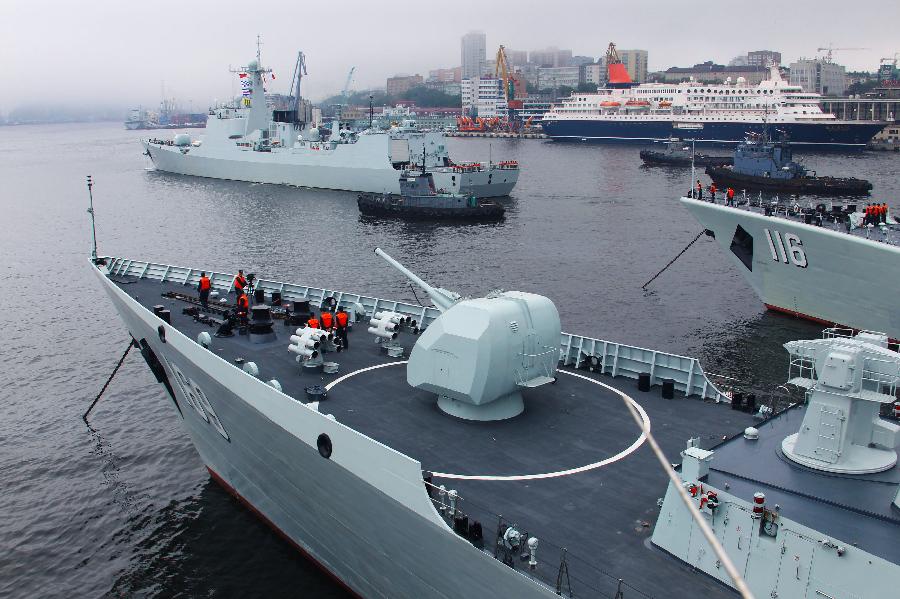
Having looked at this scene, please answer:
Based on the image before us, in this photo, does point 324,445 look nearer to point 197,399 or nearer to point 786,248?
point 197,399

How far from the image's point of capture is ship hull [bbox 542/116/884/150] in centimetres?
10744

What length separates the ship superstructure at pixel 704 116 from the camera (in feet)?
357

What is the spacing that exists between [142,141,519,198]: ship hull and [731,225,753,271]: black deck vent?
1357 inches

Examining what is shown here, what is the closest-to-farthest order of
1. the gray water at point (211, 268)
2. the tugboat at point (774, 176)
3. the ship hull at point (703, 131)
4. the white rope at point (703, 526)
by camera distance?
the white rope at point (703, 526)
the gray water at point (211, 268)
the tugboat at point (774, 176)
the ship hull at point (703, 131)

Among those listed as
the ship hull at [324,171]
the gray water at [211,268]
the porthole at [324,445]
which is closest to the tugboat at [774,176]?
the gray water at [211,268]

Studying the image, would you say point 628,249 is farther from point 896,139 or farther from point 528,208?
point 896,139

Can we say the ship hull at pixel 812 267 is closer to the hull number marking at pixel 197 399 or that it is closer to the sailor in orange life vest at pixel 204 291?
the sailor in orange life vest at pixel 204 291

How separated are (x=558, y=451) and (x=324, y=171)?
210 ft

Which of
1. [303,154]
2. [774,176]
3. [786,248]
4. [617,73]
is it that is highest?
[617,73]

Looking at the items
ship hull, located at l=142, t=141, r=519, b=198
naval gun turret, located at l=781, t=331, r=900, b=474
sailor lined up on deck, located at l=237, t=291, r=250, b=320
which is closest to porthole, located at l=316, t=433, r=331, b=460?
naval gun turret, located at l=781, t=331, r=900, b=474

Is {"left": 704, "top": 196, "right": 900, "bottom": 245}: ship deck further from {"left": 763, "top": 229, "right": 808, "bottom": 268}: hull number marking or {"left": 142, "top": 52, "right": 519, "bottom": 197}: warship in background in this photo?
{"left": 142, "top": 52, "right": 519, "bottom": 197}: warship in background

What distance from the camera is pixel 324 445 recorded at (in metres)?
12.9

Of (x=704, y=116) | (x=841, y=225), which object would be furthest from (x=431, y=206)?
(x=704, y=116)

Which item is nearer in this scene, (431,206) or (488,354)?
(488,354)
